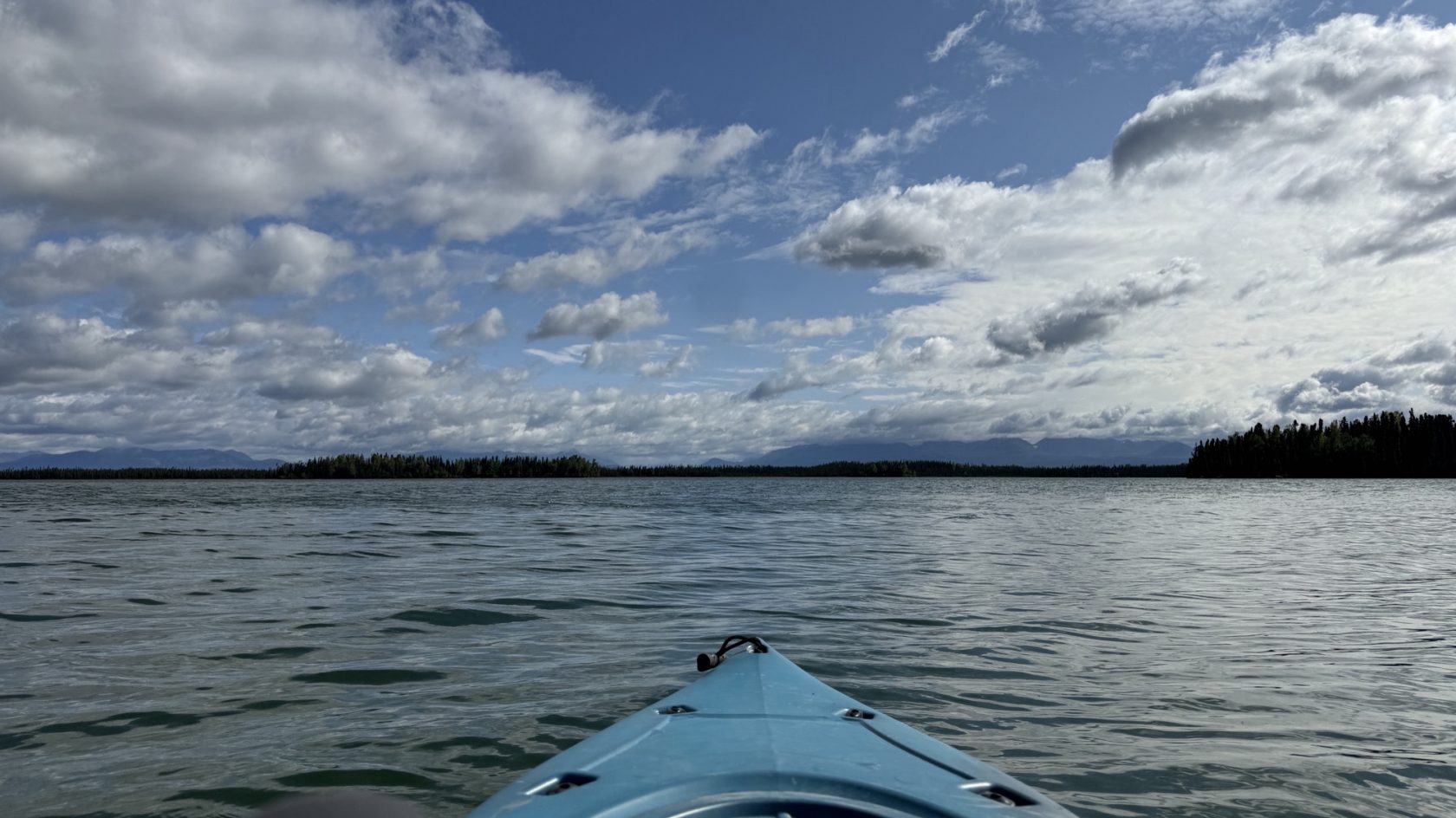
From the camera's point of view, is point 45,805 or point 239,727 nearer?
point 45,805

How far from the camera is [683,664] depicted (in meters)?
10.2

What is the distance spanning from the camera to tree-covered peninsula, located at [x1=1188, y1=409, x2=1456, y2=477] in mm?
152750

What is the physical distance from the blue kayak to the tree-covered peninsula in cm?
19214

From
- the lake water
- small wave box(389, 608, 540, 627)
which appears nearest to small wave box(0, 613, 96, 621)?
the lake water

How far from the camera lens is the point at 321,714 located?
8.07 m

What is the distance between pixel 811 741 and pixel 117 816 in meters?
4.74

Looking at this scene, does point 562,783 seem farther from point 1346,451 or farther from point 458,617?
point 1346,451

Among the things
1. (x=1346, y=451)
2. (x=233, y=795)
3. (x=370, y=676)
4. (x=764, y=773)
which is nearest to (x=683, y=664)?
(x=370, y=676)

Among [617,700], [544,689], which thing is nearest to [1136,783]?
[617,700]

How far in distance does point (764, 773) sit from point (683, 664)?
5825mm

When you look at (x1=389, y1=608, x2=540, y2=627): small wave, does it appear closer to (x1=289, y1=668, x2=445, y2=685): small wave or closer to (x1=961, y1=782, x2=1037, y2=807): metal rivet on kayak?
(x1=289, y1=668, x2=445, y2=685): small wave

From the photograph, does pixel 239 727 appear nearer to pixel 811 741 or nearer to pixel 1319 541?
pixel 811 741

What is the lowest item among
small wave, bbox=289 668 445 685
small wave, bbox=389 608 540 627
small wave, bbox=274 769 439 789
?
small wave, bbox=389 608 540 627

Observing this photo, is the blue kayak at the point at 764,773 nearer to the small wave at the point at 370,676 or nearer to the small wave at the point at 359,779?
the small wave at the point at 359,779
